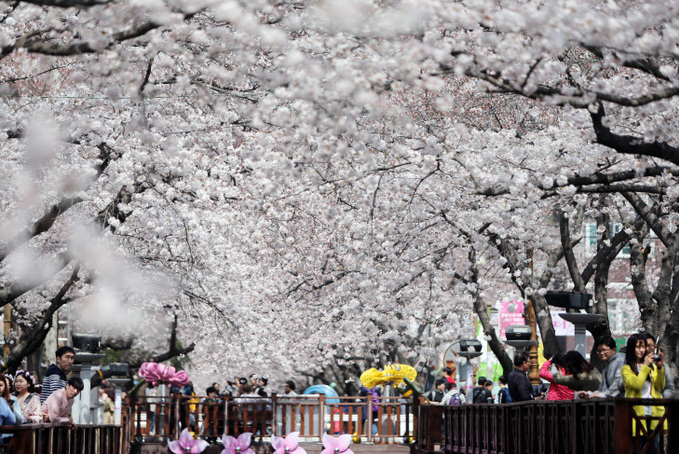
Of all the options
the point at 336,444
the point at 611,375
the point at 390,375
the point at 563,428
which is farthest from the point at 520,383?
the point at 390,375

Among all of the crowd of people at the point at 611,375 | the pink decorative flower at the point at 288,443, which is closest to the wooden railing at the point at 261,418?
the pink decorative flower at the point at 288,443

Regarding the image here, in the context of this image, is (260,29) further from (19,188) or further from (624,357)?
(19,188)

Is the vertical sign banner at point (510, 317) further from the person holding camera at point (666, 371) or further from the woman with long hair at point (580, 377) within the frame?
the person holding camera at point (666, 371)

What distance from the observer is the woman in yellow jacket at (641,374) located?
11172 millimetres

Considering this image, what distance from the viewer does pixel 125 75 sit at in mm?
11070

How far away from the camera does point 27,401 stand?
1341 centimetres

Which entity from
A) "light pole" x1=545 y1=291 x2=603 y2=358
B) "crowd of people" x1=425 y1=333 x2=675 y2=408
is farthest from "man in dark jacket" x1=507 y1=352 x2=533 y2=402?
"light pole" x1=545 y1=291 x2=603 y2=358

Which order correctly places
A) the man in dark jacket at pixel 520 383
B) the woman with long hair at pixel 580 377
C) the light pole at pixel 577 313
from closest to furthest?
the woman with long hair at pixel 580 377
the man in dark jacket at pixel 520 383
the light pole at pixel 577 313

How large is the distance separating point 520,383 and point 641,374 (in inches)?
162

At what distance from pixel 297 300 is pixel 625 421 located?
69.2 feet

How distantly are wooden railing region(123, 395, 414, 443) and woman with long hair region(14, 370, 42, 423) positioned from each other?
36.1 feet

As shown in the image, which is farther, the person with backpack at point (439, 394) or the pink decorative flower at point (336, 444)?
the person with backpack at point (439, 394)

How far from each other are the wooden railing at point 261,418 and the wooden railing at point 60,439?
179 inches

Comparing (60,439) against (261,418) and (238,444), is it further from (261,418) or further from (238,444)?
(261,418)
